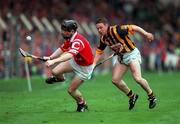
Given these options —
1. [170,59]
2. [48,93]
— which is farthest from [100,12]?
[48,93]

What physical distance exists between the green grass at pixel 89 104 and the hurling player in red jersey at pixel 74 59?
64cm

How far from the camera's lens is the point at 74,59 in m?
17.5

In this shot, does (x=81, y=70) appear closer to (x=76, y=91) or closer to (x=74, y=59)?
(x=74, y=59)

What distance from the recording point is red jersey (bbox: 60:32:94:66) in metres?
16.9

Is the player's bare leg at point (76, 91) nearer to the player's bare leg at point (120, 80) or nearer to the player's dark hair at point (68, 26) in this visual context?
the player's bare leg at point (120, 80)

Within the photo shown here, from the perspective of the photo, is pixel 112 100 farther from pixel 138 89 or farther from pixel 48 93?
pixel 138 89

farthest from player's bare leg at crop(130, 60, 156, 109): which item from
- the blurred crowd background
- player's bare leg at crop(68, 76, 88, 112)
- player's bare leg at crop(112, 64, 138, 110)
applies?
the blurred crowd background

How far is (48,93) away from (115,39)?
6.89 metres

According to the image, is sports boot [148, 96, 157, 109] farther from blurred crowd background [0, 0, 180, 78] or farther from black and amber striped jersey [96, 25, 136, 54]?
blurred crowd background [0, 0, 180, 78]

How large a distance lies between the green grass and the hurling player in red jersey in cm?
64

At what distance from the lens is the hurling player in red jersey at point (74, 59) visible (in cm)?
1702

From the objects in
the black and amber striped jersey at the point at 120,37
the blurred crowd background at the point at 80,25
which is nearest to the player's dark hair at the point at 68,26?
the black and amber striped jersey at the point at 120,37

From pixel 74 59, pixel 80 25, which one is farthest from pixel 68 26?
pixel 80 25

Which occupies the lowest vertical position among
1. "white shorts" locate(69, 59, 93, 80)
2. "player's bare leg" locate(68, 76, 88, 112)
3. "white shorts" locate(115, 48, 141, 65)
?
"player's bare leg" locate(68, 76, 88, 112)
